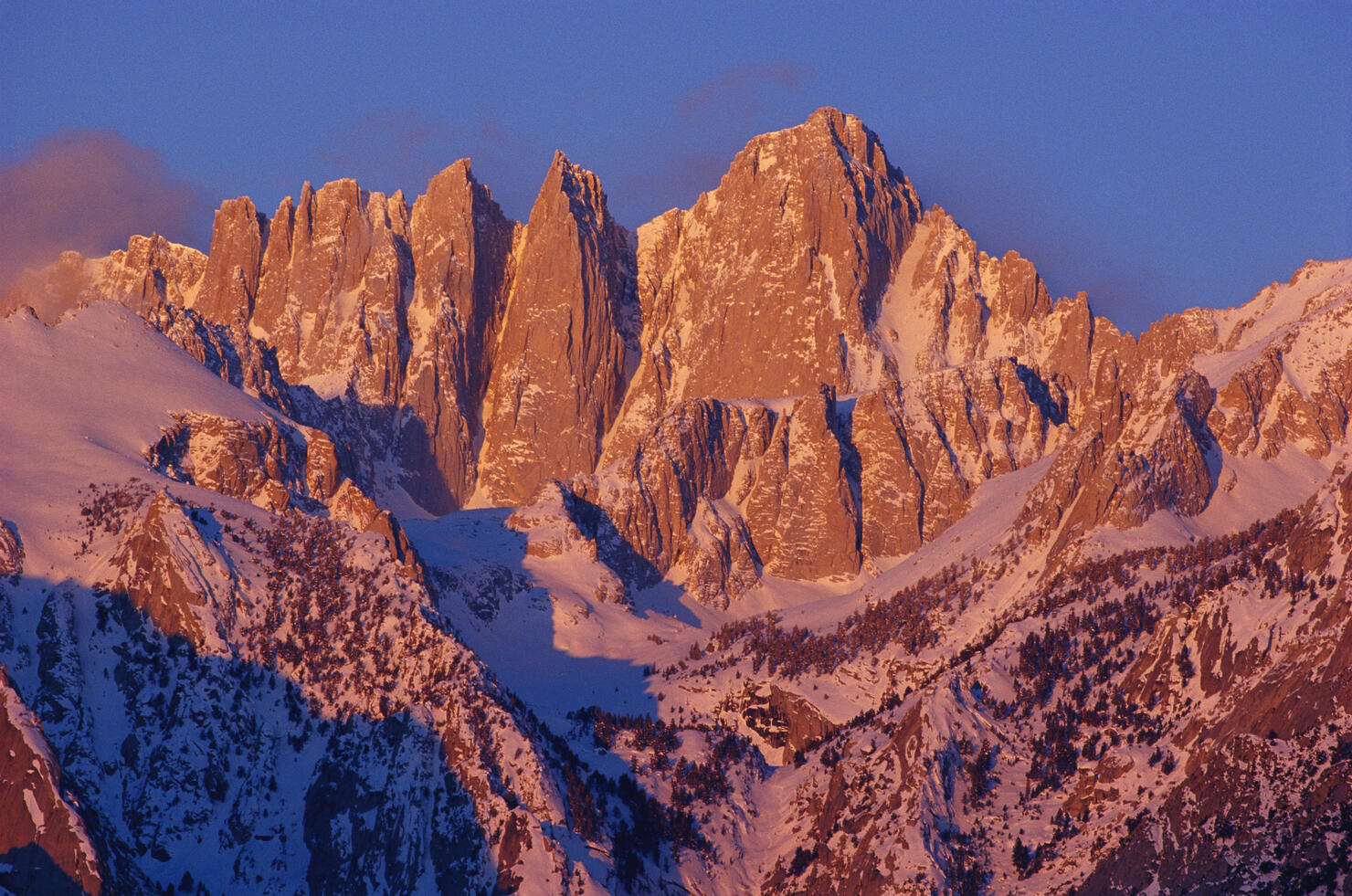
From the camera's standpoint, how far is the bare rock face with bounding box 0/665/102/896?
159750 mm

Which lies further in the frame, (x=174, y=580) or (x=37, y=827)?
(x=174, y=580)

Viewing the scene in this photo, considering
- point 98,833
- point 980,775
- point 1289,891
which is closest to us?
point 1289,891

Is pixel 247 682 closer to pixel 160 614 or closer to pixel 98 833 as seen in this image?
pixel 160 614

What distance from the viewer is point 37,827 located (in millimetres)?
161375

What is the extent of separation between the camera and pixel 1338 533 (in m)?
184

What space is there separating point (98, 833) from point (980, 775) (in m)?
66.2

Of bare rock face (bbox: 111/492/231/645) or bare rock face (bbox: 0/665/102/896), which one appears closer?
bare rock face (bbox: 0/665/102/896)

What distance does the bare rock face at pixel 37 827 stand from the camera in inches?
6289

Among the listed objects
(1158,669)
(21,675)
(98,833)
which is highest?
(1158,669)

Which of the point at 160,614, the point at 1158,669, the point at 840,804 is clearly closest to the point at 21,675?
the point at 160,614

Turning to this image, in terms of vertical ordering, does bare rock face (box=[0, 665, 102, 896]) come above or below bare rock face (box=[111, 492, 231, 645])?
below

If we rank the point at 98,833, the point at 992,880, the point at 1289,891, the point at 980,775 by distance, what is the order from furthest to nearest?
the point at 980,775 → the point at 992,880 → the point at 98,833 → the point at 1289,891

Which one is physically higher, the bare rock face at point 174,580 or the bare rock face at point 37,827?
the bare rock face at point 174,580

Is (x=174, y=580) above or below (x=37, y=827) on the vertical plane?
above
